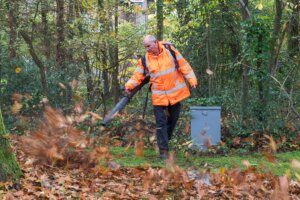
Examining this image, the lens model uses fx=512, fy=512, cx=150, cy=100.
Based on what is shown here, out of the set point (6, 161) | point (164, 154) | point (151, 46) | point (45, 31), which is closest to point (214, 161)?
point (164, 154)

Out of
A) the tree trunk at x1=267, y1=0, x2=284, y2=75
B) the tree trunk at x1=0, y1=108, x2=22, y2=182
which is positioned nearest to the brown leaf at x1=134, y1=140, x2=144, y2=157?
the tree trunk at x1=267, y1=0, x2=284, y2=75

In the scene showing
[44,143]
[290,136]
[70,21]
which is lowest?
[290,136]

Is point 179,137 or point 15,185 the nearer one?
point 15,185

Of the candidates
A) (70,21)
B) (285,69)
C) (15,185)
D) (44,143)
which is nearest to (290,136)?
(285,69)

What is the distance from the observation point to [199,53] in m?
14.7

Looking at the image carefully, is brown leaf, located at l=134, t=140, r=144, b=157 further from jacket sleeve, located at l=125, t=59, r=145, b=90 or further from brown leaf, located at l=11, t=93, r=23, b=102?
brown leaf, located at l=11, t=93, r=23, b=102

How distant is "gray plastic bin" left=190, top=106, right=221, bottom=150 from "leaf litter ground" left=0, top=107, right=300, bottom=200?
62.6 inches

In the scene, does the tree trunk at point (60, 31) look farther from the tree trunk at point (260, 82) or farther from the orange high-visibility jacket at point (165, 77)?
the orange high-visibility jacket at point (165, 77)

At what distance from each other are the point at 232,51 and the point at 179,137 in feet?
17.2

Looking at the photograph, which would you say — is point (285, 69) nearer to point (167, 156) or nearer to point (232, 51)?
point (232, 51)

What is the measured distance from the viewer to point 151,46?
848 centimetres

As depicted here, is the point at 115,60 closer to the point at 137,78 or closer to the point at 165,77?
the point at 137,78

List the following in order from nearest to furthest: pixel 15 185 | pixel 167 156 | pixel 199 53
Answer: pixel 15 185 < pixel 167 156 < pixel 199 53

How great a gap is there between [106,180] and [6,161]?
1.55m
